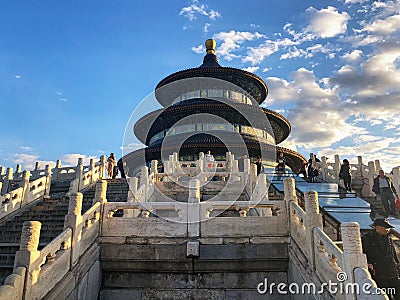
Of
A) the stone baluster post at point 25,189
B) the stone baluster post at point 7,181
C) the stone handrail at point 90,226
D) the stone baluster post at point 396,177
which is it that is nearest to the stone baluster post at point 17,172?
the stone baluster post at point 7,181

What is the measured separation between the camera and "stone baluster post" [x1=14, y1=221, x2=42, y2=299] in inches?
222

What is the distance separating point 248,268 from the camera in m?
7.91

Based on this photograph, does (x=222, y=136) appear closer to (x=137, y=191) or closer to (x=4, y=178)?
(x=4, y=178)

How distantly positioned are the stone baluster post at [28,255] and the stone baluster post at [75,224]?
1.12m

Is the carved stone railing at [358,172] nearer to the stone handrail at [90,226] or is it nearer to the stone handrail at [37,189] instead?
the stone handrail at [90,226]

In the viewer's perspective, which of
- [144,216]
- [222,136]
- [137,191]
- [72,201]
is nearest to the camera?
[72,201]

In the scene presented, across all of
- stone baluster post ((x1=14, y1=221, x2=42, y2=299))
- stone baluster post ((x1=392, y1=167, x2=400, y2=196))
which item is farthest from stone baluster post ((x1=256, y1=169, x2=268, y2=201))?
stone baluster post ((x1=392, y1=167, x2=400, y2=196))

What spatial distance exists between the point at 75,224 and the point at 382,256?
5607 millimetres

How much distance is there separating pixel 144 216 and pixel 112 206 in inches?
35.1

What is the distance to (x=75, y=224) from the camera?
7.25 meters

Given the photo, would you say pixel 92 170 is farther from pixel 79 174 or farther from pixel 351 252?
pixel 351 252

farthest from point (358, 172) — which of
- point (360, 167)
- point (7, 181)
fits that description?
point (7, 181)

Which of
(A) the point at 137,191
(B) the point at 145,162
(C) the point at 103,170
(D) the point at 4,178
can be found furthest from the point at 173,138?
(A) the point at 137,191

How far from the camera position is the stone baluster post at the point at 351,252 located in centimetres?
502
